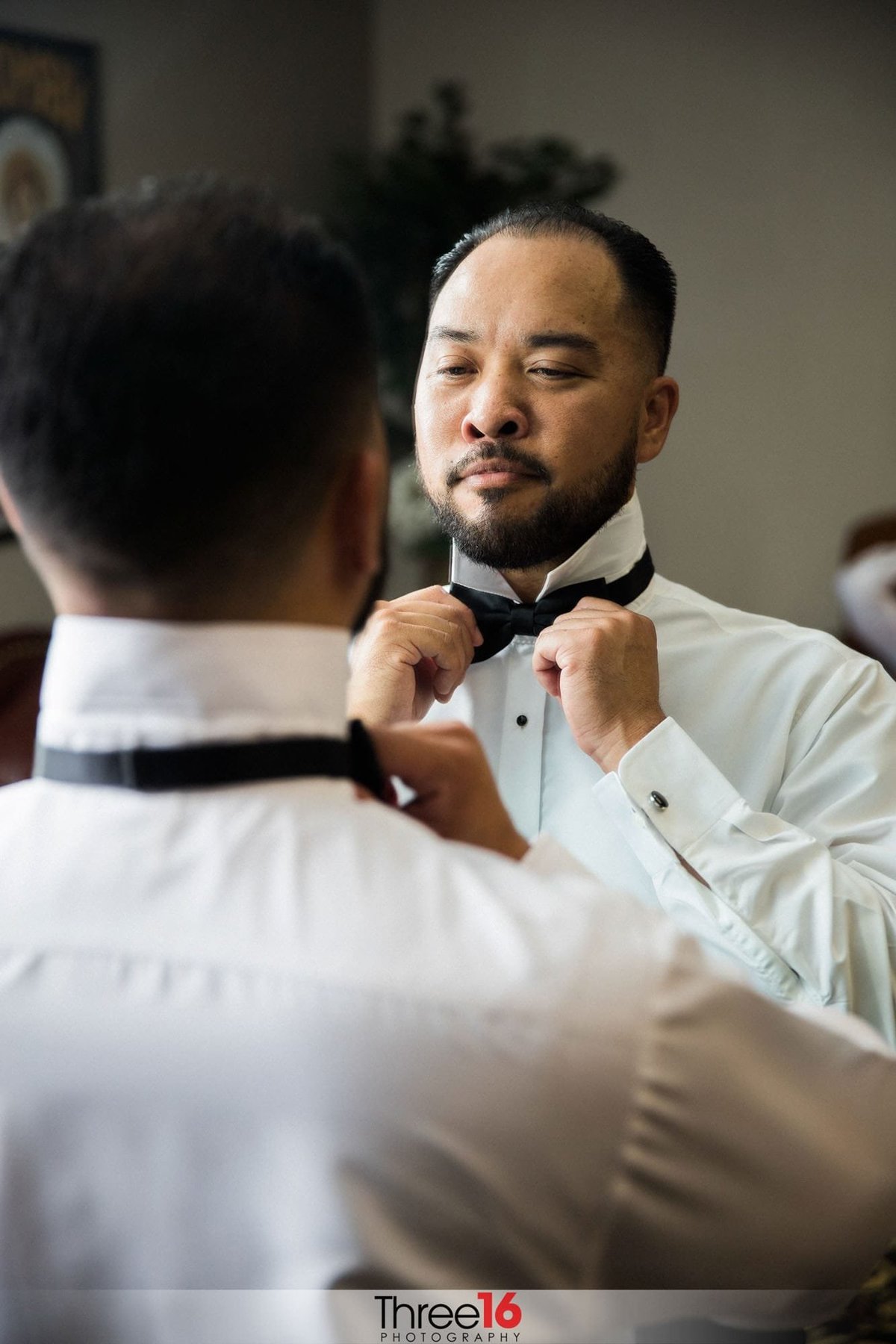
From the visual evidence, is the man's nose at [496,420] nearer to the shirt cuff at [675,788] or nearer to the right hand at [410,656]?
the right hand at [410,656]

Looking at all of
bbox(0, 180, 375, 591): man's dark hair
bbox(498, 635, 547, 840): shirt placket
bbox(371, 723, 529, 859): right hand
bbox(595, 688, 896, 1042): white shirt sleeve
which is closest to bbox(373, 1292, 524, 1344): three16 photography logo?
bbox(371, 723, 529, 859): right hand

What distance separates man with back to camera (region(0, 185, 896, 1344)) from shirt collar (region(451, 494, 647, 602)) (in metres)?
0.73

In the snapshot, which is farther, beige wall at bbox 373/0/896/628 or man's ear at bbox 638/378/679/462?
beige wall at bbox 373/0/896/628

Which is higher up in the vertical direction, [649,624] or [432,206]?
[432,206]

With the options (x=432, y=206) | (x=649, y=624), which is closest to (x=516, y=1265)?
(x=649, y=624)

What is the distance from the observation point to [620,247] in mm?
1391

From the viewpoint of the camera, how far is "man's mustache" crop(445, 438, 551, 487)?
1334mm

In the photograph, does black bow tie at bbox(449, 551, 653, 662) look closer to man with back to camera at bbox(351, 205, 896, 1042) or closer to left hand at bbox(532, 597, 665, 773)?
man with back to camera at bbox(351, 205, 896, 1042)

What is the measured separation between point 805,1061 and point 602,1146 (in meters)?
0.13

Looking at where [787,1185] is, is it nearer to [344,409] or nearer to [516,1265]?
[516,1265]

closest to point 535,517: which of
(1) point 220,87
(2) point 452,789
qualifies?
(2) point 452,789

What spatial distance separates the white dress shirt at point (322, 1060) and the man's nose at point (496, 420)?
2.28 ft

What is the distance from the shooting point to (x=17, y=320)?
62cm

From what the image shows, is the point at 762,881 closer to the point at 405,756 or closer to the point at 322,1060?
the point at 405,756
